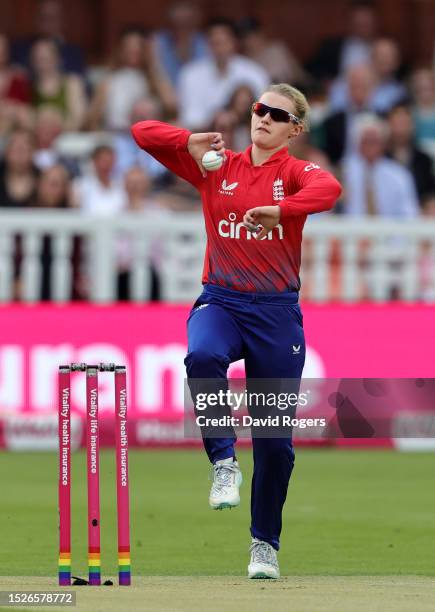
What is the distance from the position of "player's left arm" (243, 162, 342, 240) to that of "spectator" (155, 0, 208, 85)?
11.4 meters

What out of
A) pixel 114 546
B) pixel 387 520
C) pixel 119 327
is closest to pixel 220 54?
pixel 119 327

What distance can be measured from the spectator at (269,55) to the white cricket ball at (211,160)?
450 inches

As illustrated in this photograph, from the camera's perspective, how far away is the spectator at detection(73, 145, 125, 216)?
17.2 metres

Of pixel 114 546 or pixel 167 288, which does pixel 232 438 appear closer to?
pixel 114 546

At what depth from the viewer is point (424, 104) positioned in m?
20.1

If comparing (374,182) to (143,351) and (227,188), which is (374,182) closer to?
(143,351)

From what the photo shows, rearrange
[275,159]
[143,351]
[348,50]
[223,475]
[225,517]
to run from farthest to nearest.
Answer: [348,50]
[143,351]
[225,517]
[275,159]
[223,475]

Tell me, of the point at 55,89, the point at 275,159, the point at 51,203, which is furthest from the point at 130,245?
the point at 275,159

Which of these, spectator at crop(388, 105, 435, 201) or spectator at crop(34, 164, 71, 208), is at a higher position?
spectator at crop(388, 105, 435, 201)

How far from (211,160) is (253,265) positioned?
0.56 meters

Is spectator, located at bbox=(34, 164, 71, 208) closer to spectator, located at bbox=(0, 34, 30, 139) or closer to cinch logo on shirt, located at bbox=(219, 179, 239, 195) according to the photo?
spectator, located at bbox=(0, 34, 30, 139)

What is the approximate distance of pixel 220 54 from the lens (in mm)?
19266

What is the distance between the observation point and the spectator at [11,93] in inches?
730

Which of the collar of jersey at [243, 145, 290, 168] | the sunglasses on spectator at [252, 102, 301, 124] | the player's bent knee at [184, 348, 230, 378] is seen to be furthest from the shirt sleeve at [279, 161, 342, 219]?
the player's bent knee at [184, 348, 230, 378]
